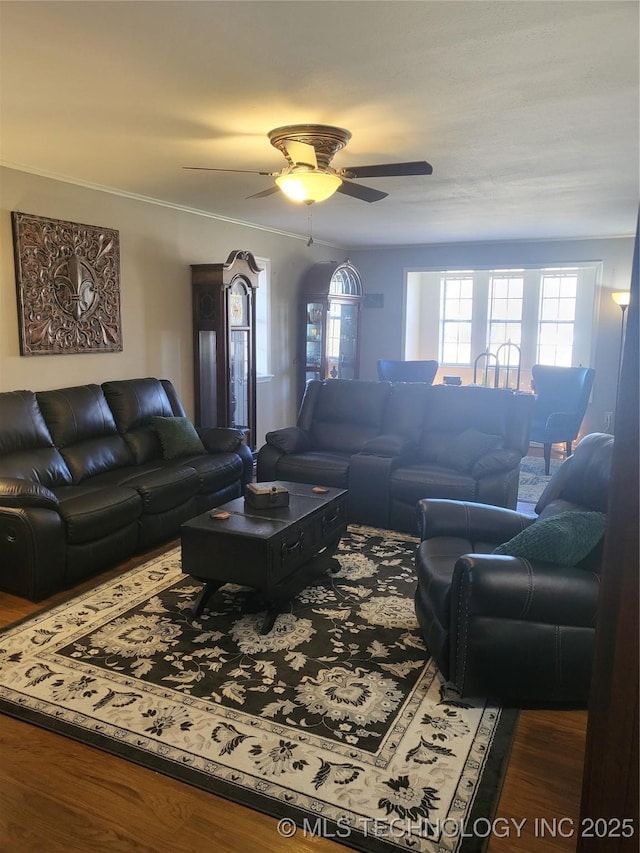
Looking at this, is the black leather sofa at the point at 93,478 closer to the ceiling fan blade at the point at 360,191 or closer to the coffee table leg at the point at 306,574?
the coffee table leg at the point at 306,574

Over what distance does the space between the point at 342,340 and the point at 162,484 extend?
14.4 feet

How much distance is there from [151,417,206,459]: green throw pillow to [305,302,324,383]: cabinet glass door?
2947 millimetres

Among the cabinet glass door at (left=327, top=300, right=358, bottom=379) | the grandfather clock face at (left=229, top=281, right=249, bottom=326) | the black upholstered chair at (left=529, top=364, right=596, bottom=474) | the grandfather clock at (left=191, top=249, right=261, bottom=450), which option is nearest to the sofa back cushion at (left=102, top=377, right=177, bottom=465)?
the grandfather clock at (left=191, top=249, right=261, bottom=450)

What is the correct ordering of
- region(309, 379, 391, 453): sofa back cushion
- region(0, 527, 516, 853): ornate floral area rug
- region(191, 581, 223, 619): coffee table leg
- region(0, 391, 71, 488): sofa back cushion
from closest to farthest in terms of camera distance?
region(0, 527, 516, 853): ornate floral area rug, region(191, 581, 223, 619): coffee table leg, region(0, 391, 71, 488): sofa back cushion, region(309, 379, 391, 453): sofa back cushion

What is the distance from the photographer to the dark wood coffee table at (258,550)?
118 inches

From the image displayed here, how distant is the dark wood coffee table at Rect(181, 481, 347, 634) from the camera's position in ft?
9.86

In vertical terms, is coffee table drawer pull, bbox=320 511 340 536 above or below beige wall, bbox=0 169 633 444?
below

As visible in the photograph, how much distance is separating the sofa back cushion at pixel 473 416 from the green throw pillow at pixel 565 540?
225 cm

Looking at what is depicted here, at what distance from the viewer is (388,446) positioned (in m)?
4.84

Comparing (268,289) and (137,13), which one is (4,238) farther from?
(268,289)

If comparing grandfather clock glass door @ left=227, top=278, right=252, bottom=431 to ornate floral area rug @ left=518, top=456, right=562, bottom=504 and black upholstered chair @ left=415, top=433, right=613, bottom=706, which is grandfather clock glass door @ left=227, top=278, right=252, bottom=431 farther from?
black upholstered chair @ left=415, top=433, right=613, bottom=706

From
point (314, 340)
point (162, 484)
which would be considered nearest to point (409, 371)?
point (314, 340)

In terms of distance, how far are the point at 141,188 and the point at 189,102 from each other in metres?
2.17

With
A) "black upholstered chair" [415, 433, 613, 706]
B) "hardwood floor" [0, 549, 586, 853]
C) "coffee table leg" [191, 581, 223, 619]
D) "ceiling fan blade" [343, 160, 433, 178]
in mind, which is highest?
"ceiling fan blade" [343, 160, 433, 178]
